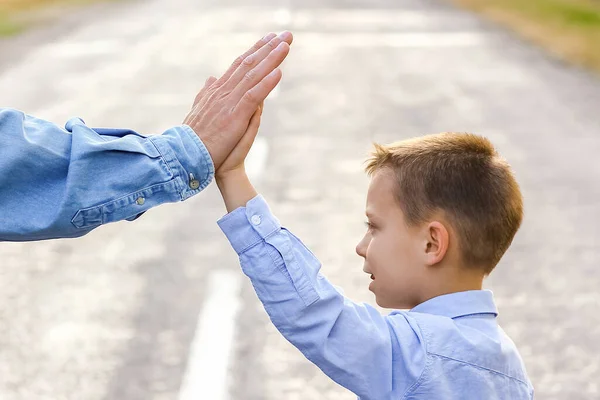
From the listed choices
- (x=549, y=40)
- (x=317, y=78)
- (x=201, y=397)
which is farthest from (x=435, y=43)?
(x=201, y=397)

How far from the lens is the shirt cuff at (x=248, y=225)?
2.24m

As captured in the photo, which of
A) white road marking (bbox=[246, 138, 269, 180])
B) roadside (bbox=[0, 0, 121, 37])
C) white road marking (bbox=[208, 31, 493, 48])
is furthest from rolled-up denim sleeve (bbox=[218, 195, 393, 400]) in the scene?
roadside (bbox=[0, 0, 121, 37])

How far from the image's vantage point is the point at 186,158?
7.48 ft

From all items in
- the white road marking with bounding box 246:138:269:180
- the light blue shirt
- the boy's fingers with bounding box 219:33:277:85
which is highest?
the white road marking with bounding box 246:138:269:180

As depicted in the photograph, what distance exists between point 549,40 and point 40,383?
1488 centimetres

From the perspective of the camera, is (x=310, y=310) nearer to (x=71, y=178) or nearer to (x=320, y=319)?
(x=320, y=319)

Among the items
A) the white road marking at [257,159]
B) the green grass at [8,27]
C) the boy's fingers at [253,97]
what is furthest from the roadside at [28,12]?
the boy's fingers at [253,97]

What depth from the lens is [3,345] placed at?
5.11 m

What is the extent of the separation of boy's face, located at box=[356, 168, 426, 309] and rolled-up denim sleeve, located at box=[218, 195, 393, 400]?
0.16m

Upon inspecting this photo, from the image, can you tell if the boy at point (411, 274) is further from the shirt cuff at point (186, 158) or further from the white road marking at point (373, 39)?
the white road marking at point (373, 39)

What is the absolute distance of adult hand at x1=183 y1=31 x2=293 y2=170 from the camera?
2.33 meters

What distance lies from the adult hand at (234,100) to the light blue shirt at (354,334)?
161 mm

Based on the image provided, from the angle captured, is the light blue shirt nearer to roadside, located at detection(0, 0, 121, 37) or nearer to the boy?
the boy

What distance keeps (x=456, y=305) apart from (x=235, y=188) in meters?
0.54
